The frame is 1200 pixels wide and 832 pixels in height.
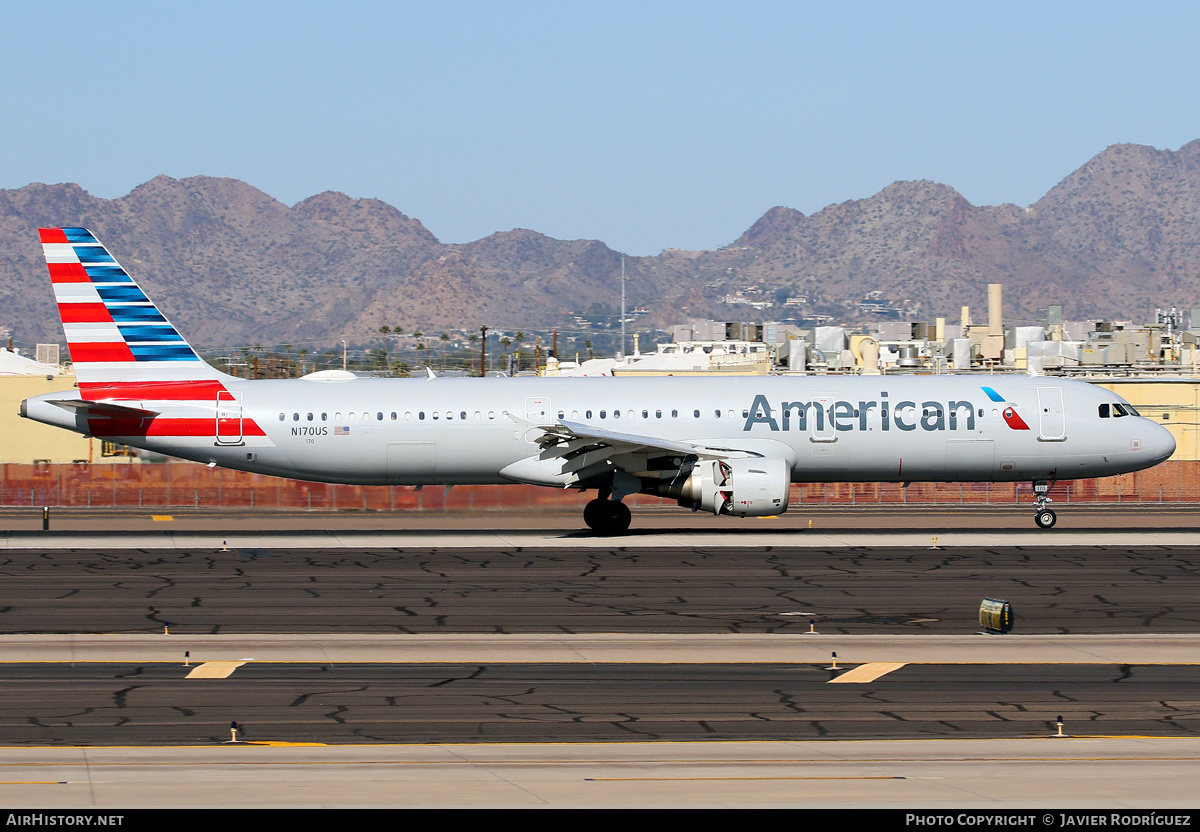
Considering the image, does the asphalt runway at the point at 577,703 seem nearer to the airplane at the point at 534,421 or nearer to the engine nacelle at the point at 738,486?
the engine nacelle at the point at 738,486

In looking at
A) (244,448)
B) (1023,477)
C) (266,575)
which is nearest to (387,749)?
(266,575)

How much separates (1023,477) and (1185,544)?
498 centimetres

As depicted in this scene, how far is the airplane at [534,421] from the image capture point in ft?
117

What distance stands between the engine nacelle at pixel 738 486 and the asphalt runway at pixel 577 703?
1537cm

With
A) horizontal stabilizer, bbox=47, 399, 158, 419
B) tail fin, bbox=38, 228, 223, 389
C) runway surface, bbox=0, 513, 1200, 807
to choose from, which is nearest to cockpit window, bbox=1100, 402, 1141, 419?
runway surface, bbox=0, 513, 1200, 807

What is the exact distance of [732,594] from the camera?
25203mm

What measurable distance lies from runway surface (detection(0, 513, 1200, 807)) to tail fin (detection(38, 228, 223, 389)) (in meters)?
6.03

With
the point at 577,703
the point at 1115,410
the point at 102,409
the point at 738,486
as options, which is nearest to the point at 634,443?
the point at 738,486

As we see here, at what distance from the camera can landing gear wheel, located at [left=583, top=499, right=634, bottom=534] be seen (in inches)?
1431

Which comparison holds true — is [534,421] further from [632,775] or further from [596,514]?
[632,775]

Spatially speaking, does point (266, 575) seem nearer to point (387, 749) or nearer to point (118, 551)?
point (118, 551)

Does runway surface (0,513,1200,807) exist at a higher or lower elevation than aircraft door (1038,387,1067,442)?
lower

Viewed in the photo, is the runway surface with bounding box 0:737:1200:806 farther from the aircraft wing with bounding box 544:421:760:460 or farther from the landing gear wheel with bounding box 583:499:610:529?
the landing gear wheel with bounding box 583:499:610:529

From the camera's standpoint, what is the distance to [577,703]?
16219 mm
